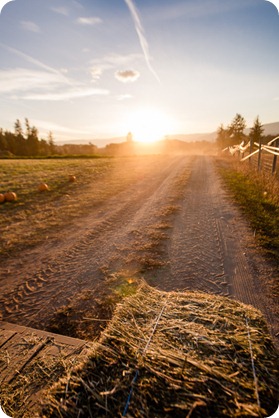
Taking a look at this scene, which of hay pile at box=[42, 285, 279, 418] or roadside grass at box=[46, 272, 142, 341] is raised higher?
hay pile at box=[42, 285, 279, 418]

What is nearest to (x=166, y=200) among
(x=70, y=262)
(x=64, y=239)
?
(x=64, y=239)

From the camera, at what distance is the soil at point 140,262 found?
3.31 m

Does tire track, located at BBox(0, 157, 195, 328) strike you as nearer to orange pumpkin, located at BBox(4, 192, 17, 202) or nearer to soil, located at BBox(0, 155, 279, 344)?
soil, located at BBox(0, 155, 279, 344)

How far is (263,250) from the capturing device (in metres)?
4.47

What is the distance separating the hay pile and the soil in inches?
49.1

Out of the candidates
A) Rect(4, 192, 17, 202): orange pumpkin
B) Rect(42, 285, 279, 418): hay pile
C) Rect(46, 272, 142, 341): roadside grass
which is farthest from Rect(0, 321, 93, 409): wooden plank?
Rect(4, 192, 17, 202): orange pumpkin

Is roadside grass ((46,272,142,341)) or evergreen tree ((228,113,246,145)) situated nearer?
roadside grass ((46,272,142,341))

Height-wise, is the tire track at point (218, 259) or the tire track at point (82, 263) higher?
the tire track at point (82, 263)

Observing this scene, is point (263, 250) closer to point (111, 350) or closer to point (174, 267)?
point (174, 267)

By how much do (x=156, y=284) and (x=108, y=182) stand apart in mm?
9000

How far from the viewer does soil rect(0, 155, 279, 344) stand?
3309 millimetres

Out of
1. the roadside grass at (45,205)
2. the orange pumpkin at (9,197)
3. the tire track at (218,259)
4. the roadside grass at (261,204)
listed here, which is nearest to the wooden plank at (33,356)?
the tire track at (218,259)

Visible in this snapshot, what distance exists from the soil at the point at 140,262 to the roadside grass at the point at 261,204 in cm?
25

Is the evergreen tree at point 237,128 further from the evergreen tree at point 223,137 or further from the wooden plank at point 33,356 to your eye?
the wooden plank at point 33,356
